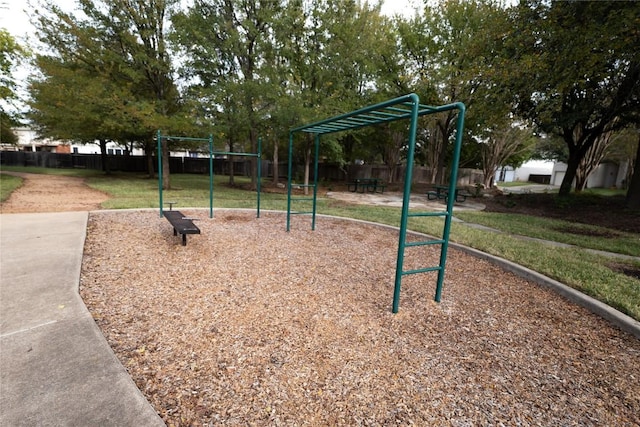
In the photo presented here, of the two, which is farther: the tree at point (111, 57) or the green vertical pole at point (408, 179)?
the tree at point (111, 57)

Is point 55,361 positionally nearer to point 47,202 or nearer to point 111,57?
point 47,202

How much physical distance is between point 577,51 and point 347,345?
827cm

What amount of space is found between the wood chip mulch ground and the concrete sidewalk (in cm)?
14

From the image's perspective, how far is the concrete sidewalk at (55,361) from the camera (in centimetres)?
159

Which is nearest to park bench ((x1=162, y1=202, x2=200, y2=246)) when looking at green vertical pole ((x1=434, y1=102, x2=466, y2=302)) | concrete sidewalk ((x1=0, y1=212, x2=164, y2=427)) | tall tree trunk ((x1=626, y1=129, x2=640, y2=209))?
concrete sidewalk ((x1=0, y1=212, x2=164, y2=427))

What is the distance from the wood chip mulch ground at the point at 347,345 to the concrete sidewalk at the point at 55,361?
14cm

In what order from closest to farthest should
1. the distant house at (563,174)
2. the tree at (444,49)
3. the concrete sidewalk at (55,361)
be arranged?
the concrete sidewalk at (55,361) < the tree at (444,49) < the distant house at (563,174)

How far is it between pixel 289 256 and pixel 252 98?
8975mm

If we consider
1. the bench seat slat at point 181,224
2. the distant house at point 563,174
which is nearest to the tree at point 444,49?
the bench seat slat at point 181,224

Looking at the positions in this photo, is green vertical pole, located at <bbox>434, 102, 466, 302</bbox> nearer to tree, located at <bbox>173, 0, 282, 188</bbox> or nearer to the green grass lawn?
the green grass lawn

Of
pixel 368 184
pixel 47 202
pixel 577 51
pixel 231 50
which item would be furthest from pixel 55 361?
pixel 368 184

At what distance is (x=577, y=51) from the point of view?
258 inches

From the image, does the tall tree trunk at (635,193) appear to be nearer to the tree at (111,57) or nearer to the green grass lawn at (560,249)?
the green grass lawn at (560,249)

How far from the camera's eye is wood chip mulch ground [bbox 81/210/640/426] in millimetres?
1818
